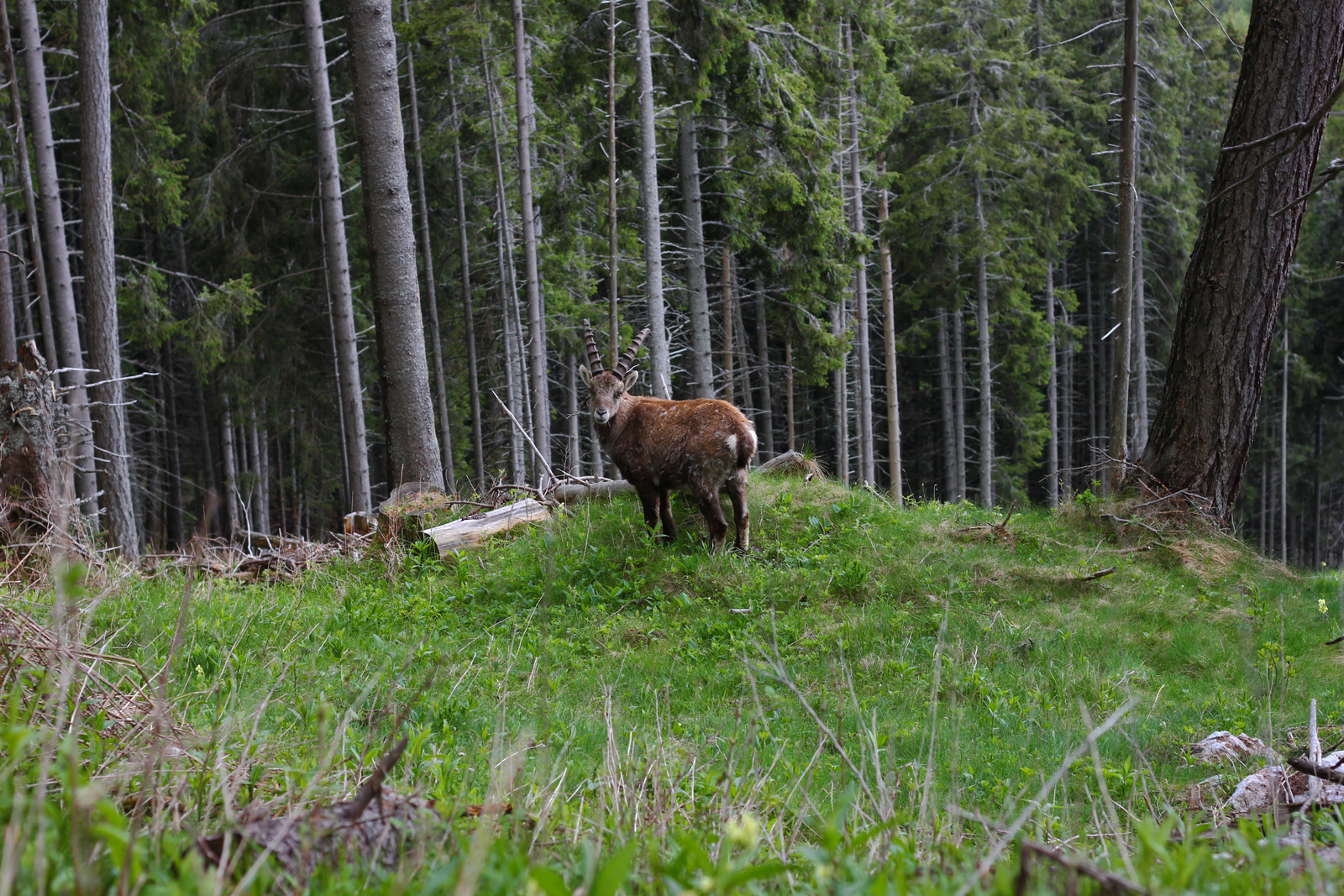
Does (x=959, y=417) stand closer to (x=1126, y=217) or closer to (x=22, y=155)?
(x=1126, y=217)

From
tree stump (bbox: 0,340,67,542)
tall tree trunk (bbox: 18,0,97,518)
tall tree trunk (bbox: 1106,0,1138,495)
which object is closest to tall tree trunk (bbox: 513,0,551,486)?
tall tree trunk (bbox: 18,0,97,518)

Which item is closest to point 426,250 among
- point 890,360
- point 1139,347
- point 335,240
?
point 335,240

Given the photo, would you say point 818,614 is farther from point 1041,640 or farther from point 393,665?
point 393,665

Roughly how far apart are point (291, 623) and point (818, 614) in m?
3.85

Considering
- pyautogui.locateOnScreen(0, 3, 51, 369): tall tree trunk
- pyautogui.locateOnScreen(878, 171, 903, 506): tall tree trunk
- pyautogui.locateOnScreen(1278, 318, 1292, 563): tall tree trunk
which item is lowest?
pyautogui.locateOnScreen(1278, 318, 1292, 563): tall tree trunk

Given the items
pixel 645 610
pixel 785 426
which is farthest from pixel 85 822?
pixel 785 426

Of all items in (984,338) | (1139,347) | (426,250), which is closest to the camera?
(426,250)

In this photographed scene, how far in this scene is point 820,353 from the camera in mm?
20000

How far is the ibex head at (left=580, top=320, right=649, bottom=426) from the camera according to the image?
8.58m

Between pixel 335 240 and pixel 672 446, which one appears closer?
pixel 672 446

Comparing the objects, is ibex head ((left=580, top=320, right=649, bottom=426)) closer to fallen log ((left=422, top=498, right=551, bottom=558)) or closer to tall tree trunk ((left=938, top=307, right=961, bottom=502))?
fallen log ((left=422, top=498, right=551, bottom=558))

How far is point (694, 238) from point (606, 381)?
29.5 ft

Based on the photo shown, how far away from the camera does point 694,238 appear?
17016 mm

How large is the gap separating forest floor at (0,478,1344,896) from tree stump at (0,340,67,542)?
1320mm
